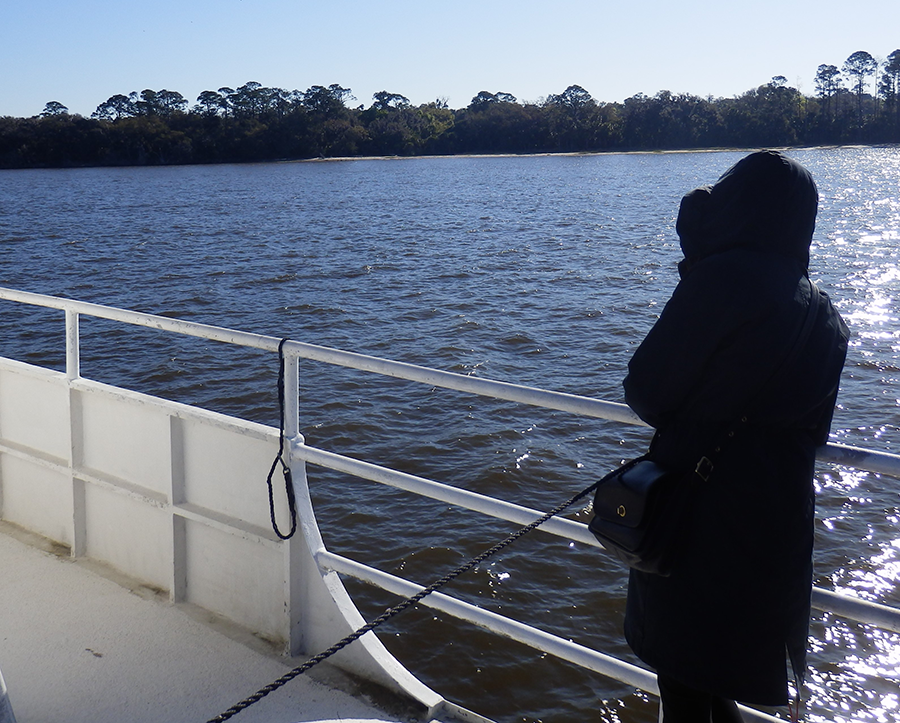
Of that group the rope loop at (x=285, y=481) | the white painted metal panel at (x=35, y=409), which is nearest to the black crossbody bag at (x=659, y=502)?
the rope loop at (x=285, y=481)

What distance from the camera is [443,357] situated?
12641 mm

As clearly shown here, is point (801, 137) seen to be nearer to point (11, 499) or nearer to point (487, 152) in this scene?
point (487, 152)

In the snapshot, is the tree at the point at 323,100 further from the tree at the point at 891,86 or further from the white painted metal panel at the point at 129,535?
the white painted metal panel at the point at 129,535

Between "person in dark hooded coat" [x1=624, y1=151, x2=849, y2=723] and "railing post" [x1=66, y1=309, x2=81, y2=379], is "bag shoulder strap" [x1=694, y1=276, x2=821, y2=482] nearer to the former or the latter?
"person in dark hooded coat" [x1=624, y1=151, x2=849, y2=723]

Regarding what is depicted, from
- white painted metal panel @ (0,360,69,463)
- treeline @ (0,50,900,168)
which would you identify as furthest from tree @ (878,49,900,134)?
white painted metal panel @ (0,360,69,463)

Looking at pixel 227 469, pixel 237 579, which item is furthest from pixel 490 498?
pixel 237 579

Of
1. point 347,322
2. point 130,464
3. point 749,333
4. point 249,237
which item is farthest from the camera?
point 249,237

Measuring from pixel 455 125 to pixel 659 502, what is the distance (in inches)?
4832

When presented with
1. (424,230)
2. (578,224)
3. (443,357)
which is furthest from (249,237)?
(443,357)

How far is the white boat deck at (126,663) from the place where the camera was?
2768 mm

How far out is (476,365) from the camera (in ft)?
39.6

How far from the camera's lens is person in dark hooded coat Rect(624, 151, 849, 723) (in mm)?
1740

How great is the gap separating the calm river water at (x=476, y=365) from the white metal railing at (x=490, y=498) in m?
2.90

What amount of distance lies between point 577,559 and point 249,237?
24172 mm
